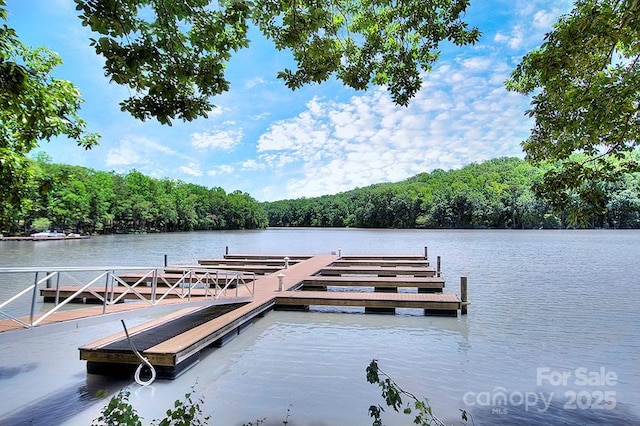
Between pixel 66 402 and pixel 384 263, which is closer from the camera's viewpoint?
pixel 66 402

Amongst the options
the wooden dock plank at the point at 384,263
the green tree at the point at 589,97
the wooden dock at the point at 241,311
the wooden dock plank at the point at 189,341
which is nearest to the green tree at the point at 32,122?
the wooden dock plank at the point at 189,341

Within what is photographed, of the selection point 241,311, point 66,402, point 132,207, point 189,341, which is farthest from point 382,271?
point 132,207

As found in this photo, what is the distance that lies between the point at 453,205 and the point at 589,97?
3469 inches

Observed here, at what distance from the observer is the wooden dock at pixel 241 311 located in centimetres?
614

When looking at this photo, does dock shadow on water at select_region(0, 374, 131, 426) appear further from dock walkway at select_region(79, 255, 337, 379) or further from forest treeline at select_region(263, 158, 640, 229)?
forest treeline at select_region(263, 158, 640, 229)

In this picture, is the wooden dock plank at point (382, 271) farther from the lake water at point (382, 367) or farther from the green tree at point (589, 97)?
the green tree at point (589, 97)

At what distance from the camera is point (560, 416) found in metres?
5.16

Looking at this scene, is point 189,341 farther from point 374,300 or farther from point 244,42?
point 374,300

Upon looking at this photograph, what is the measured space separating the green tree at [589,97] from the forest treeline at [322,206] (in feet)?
146

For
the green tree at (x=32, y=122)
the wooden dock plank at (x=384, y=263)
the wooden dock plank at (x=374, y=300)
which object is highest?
the green tree at (x=32, y=122)

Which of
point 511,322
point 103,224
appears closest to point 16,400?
point 511,322

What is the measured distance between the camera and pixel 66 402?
537 centimetres

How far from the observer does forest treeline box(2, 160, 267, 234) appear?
55.0 meters

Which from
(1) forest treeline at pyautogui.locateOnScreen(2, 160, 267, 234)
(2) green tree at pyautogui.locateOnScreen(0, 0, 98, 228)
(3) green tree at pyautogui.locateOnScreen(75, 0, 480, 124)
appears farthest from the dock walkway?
(1) forest treeline at pyautogui.locateOnScreen(2, 160, 267, 234)
